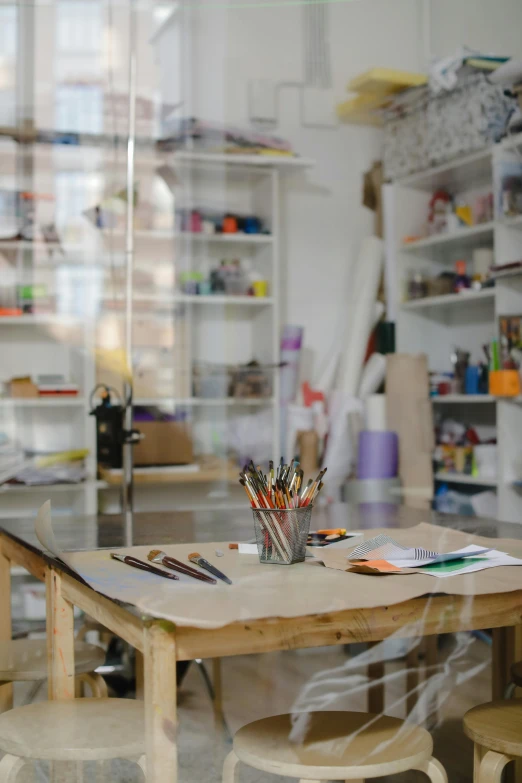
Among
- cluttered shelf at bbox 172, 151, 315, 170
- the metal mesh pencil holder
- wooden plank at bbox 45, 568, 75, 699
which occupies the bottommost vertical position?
wooden plank at bbox 45, 568, 75, 699

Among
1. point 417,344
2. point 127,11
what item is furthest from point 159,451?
point 127,11

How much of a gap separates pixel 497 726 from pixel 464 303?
150 cm

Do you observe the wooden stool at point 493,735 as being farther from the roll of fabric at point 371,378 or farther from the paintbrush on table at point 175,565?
the roll of fabric at point 371,378

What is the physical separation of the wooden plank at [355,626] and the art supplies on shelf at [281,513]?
20 centimetres

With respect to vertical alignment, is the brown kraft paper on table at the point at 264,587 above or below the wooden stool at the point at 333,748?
above

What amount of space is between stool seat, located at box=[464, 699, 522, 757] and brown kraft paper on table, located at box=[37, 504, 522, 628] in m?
0.18

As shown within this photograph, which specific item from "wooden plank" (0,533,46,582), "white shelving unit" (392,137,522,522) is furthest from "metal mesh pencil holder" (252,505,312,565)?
"white shelving unit" (392,137,522,522)

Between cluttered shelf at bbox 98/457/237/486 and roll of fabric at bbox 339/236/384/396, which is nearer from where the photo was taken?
roll of fabric at bbox 339/236/384/396

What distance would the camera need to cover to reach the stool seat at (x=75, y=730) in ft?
3.27

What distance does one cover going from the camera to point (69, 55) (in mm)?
2557

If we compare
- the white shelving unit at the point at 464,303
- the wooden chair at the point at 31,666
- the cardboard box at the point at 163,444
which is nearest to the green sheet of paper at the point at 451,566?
the wooden chair at the point at 31,666

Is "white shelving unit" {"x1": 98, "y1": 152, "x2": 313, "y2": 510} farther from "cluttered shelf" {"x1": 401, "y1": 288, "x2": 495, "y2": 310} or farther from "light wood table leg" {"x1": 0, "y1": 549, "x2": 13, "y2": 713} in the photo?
"light wood table leg" {"x1": 0, "y1": 549, "x2": 13, "y2": 713}

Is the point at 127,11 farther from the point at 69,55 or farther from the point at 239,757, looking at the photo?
the point at 239,757

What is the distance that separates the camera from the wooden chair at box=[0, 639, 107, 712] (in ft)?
4.59
